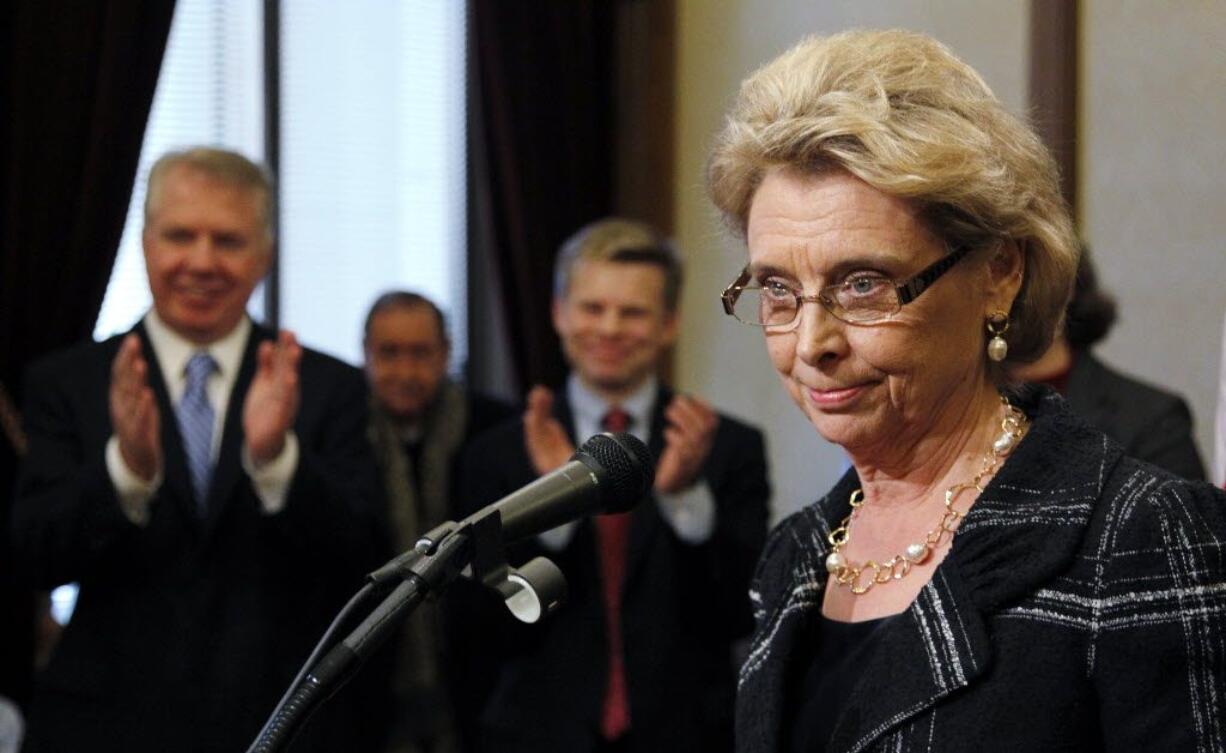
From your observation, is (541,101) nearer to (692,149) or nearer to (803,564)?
(692,149)

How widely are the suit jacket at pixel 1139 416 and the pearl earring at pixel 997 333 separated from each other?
1.36m

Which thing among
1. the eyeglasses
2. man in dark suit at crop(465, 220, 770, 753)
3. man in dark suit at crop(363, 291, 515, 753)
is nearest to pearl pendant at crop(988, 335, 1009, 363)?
the eyeglasses

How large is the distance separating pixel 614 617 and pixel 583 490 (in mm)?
1846

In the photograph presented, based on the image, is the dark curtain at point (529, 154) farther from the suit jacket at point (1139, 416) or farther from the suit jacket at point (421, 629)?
the suit jacket at point (1139, 416)

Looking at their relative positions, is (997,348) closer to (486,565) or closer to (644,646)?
(486,565)

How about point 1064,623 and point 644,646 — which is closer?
point 1064,623

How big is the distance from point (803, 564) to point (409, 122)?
12.1ft

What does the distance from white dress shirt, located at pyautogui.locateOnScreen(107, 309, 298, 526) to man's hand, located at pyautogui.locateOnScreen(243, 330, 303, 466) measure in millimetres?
33

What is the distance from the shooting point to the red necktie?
3.18 m

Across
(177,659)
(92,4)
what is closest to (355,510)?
(177,659)

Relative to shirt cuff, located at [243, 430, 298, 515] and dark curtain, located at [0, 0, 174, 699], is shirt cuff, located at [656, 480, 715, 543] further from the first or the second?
dark curtain, located at [0, 0, 174, 699]

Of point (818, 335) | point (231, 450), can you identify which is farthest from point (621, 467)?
point (231, 450)

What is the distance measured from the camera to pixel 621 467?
1.46 meters

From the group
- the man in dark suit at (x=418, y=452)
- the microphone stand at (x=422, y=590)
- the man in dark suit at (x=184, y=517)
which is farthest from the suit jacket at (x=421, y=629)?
the microphone stand at (x=422, y=590)
